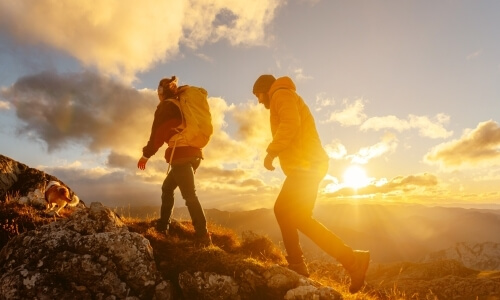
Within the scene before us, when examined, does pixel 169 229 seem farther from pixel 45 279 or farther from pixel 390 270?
pixel 390 270

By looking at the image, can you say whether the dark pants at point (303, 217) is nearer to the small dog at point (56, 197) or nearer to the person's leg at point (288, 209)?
the person's leg at point (288, 209)

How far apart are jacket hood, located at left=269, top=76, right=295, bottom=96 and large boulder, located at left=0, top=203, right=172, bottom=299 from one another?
3.80 meters

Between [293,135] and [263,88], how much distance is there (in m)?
1.36

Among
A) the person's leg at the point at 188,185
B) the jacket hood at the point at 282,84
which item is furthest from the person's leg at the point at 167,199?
the jacket hood at the point at 282,84

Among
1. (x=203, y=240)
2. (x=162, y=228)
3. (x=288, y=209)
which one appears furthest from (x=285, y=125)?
(x=162, y=228)

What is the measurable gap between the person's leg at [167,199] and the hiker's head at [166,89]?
1766mm

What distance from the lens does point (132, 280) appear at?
5.21 m

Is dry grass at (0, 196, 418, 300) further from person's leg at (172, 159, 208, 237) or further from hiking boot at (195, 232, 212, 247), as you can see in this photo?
person's leg at (172, 159, 208, 237)

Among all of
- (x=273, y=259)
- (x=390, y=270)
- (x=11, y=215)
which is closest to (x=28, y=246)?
(x=11, y=215)

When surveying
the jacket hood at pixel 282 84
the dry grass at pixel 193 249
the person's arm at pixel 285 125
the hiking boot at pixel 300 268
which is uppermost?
the jacket hood at pixel 282 84

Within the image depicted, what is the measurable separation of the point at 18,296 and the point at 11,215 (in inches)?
145

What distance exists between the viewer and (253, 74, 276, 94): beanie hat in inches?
257

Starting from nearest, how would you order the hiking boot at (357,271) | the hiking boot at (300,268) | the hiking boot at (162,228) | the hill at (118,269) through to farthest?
the hill at (118,269)
the hiking boot at (357,271)
the hiking boot at (300,268)
the hiking boot at (162,228)

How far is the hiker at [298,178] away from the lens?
560 centimetres
